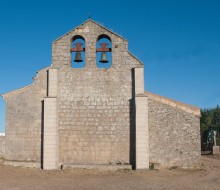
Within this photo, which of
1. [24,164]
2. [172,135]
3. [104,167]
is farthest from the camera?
[172,135]

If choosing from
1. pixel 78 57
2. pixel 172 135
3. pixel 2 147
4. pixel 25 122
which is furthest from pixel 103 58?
pixel 2 147

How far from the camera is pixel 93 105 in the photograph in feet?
57.6

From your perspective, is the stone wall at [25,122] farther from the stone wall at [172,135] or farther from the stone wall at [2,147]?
the stone wall at [172,135]

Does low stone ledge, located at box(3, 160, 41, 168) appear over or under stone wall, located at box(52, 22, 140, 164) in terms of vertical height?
under

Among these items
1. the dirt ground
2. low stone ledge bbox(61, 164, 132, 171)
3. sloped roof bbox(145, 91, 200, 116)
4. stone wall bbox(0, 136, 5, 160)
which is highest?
sloped roof bbox(145, 91, 200, 116)

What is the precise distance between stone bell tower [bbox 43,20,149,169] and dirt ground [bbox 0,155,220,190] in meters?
1.42

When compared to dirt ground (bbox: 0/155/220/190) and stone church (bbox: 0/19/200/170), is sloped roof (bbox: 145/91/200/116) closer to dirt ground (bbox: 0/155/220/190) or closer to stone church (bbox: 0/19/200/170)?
stone church (bbox: 0/19/200/170)

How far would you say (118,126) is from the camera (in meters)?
17.3

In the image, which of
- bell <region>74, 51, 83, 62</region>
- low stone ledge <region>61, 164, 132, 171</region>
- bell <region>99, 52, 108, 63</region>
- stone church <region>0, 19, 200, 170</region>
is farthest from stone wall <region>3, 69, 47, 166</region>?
bell <region>99, 52, 108, 63</region>

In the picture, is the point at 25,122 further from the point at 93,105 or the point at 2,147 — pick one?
the point at 93,105

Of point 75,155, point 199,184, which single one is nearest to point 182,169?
point 199,184

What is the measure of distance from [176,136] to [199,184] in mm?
5098

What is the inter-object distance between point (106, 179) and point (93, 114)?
4.49m

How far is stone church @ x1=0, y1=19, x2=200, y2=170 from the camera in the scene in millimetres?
17109
